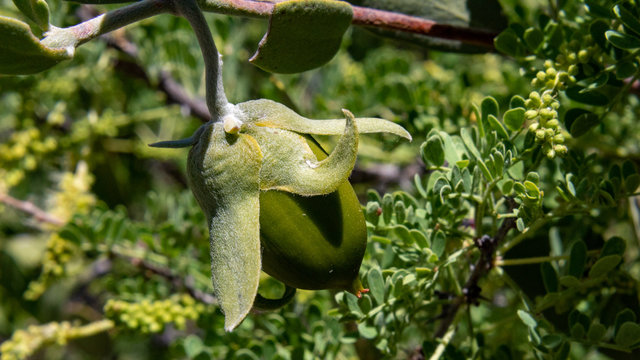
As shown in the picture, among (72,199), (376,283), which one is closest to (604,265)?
(376,283)

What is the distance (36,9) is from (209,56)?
23 centimetres

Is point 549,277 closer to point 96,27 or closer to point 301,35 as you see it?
point 301,35

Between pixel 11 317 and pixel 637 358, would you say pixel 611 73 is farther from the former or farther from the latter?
pixel 11 317

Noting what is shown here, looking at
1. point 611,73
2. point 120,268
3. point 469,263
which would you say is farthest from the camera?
point 120,268

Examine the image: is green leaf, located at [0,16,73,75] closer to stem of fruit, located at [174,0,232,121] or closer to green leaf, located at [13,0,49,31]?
green leaf, located at [13,0,49,31]

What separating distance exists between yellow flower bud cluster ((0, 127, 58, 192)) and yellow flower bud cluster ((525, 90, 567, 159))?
61.8 inches

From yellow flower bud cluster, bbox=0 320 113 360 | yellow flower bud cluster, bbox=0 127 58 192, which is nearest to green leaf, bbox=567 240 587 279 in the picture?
yellow flower bud cluster, bbox=0 320 113 360

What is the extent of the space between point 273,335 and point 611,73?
2.67ft

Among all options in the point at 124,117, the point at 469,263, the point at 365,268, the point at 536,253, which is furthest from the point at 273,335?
the point at 124,117

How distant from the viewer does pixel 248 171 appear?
0.81m

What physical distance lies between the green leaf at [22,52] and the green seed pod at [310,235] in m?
0.33

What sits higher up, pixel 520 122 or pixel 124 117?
pixel 520 122

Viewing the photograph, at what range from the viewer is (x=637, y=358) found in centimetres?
115

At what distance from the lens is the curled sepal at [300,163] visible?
0.76 m
